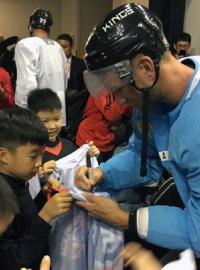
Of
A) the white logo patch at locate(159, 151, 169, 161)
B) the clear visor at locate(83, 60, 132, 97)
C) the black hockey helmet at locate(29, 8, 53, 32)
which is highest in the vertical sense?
the clear visor at locate(83, 60, 132, 97)

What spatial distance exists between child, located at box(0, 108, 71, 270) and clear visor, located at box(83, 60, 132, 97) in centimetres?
32

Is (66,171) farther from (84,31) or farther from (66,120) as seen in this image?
(84,31)

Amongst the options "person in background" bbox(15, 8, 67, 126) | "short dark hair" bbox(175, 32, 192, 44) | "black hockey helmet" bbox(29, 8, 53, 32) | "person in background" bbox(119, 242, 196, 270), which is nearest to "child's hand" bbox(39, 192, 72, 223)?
"person in background" bbox(119, 242, 196, 270)

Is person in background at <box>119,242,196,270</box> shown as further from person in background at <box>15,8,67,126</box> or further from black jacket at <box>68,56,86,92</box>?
black jacket at <box>68,56,86,92</box>

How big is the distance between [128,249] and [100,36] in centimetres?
57

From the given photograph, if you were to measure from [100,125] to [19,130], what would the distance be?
1368 mm

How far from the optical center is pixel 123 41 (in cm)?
100

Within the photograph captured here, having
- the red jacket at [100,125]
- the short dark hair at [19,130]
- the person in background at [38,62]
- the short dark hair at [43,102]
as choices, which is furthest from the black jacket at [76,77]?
the short dark hair at [19,130]

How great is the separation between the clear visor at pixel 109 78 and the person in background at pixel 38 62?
160cm

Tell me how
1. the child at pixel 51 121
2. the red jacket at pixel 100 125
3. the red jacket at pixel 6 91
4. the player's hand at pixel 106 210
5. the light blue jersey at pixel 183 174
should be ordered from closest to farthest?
the light blue jersey at pixel 183 174 < the player's hand at pixel 106 210 < the child at pixel 51 121 < the red jacket at pixel 100 125 < the red jacket at pixel 6 91

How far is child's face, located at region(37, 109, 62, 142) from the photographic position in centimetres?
187

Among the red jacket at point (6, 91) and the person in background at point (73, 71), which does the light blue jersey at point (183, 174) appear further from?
the person in background at point (73, 71)

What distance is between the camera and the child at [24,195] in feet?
3.84

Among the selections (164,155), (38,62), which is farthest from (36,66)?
(164,155)
